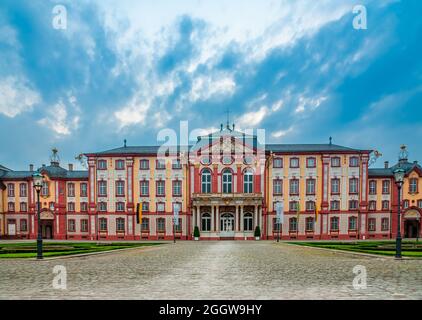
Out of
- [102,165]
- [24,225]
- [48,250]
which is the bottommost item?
[48,250]

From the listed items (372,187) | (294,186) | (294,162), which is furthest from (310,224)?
(372,187)

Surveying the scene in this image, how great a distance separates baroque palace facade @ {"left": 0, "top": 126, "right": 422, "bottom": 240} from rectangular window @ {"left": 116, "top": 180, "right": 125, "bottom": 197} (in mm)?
154

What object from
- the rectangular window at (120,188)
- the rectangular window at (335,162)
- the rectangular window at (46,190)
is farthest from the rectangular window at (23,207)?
the rectangular window at (335,162)

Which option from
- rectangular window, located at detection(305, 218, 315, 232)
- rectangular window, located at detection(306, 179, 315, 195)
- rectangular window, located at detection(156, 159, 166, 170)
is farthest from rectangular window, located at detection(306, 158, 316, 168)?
rectangular window, located at detection(156, 159, 166, 170)

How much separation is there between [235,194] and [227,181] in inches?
95.8

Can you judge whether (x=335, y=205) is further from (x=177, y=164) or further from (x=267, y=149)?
(x=177, y=164)

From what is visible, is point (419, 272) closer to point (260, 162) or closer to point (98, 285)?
point (98, 285)

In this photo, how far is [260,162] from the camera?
4409 cm

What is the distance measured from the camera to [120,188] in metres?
45.3

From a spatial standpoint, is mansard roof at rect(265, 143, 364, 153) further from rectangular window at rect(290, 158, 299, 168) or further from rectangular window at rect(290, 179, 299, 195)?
rectangular window at rect(290, 179, 299, 195)

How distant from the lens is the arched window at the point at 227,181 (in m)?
44.4

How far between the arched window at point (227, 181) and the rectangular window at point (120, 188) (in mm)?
15555

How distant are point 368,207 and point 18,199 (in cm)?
5464

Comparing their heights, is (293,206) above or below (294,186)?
below
